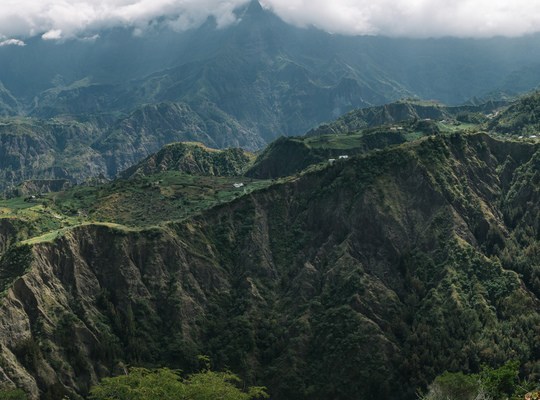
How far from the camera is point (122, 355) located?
158 metres

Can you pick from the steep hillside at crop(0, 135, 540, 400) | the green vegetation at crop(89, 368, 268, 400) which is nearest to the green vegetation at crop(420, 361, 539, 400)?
the steep hillside at crop(0, 135, 540, 400)

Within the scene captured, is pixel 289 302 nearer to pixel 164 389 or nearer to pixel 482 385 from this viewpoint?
pixel 164 389

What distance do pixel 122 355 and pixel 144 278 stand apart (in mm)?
25443

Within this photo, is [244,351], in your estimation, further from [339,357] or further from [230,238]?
[230,238]

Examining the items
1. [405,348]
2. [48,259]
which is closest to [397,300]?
[405,348]

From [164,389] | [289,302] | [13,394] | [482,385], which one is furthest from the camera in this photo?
[289,302]

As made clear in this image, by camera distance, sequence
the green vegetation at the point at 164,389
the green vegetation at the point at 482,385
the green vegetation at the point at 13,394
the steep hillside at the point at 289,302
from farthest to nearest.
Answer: the steep hillside at the point at 289,302, the green vegetation at the point at 13,394, the green vegetation at the point at 482,385, the green vegetation at the point at 164,389

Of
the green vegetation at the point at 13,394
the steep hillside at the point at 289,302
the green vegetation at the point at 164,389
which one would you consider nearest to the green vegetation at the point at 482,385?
the steep hillside at the point at 289,302

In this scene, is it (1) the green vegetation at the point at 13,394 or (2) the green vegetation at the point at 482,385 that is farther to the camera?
(1) the green vegetation at the point at 13,394

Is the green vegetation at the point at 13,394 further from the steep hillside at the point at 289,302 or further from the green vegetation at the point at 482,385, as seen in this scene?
the green vegetation at the point at 482,385

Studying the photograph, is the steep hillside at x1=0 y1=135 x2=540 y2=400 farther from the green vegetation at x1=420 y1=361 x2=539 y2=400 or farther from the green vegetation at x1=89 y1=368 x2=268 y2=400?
the green vegetation at x1=89 y1=368 x2=268 y2=400

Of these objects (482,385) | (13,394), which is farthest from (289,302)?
(13,394)

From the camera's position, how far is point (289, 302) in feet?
598

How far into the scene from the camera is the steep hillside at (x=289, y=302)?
15550cm
